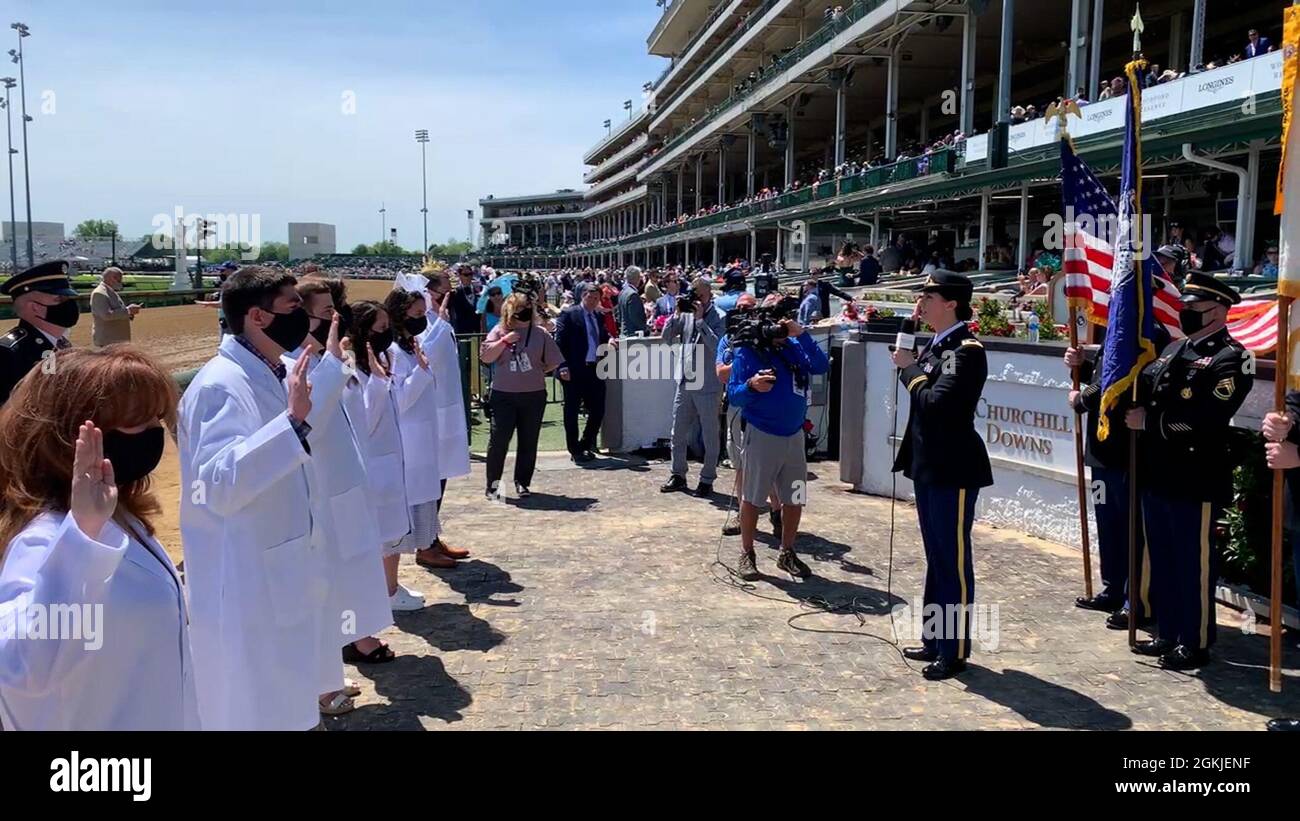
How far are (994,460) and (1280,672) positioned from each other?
350 cm

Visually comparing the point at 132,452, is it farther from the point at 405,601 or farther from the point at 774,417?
the point at 774,417

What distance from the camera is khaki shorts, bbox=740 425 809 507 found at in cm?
670

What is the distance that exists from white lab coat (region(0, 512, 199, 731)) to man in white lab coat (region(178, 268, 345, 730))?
2.71 ft

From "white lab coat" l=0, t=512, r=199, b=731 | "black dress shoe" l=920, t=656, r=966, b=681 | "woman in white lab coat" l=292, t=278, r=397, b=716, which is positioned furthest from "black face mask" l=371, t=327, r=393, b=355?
"black dress shoe" l=920, t=656, r=966, b=681

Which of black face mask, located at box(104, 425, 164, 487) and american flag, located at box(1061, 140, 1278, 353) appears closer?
black face mask, located at box(104, 425, 164, 487)

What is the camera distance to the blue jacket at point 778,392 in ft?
22.1

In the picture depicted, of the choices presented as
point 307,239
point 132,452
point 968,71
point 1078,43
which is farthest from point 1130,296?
point 307,239

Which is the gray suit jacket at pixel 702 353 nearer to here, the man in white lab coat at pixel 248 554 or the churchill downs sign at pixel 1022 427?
the churchill downs sign at pixel 1022 427

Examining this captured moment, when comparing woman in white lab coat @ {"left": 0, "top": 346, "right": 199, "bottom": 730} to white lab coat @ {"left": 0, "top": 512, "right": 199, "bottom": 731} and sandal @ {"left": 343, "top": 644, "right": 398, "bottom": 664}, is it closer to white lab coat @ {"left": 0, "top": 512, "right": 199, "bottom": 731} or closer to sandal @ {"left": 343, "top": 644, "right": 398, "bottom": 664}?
white lab coat @ {"left": 0, "top": 512, "right": 199, "bottom": 731}
